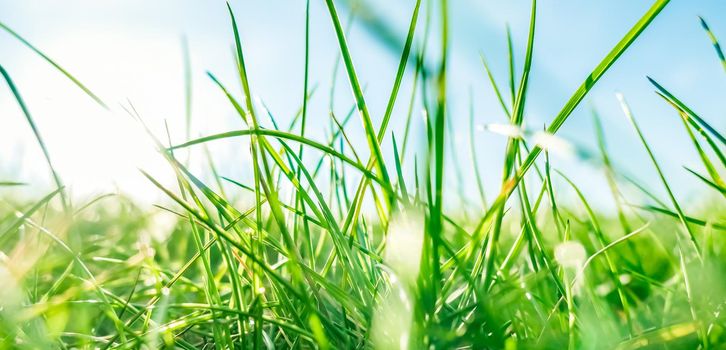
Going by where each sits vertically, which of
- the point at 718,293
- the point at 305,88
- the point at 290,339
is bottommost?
the point at 290,339

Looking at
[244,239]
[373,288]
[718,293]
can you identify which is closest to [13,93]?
[244,239]

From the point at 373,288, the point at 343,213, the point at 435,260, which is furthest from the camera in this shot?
the point at 343,213

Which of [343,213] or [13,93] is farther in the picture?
[343,213]

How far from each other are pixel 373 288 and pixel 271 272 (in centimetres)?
11

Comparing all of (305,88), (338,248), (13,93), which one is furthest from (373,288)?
(13,93)

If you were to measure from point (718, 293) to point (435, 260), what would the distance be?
21 centimetres

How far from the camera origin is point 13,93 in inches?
14.1

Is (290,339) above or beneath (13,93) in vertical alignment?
beneath

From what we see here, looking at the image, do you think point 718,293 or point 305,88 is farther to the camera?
point 305,88

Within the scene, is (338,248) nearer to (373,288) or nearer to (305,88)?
(373,288)

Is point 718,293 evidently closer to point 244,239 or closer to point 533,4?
point 533,4

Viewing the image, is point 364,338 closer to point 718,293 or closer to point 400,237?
point 400,237

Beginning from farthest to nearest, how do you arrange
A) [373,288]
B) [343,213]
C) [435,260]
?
[343,213], [373,288], [435,260]

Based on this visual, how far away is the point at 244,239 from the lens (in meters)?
0.42
